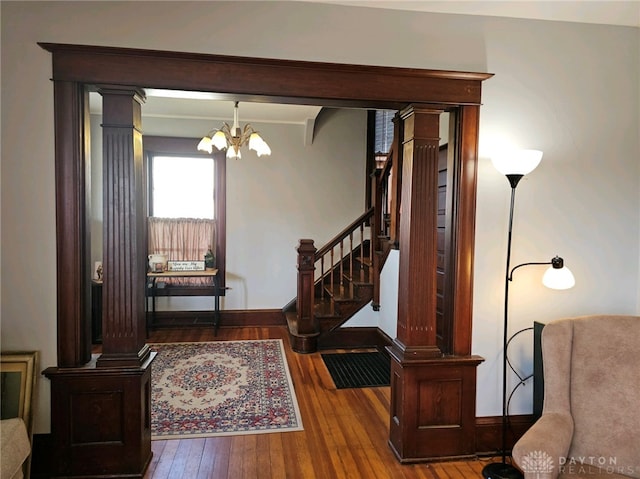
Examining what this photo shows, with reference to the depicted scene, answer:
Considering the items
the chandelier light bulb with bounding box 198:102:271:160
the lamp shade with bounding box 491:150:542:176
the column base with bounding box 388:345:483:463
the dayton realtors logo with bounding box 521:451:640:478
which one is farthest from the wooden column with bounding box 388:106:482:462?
the chandelier light bulb with bounding box 198:102:271:160

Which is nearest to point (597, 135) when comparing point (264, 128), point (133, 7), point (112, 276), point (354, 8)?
point (354, 8)

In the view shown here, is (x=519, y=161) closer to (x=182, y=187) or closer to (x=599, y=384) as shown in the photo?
(x=599, y=384)

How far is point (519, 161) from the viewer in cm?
222

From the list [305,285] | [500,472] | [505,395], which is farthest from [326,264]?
[500,472]

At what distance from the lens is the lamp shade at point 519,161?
2215mm

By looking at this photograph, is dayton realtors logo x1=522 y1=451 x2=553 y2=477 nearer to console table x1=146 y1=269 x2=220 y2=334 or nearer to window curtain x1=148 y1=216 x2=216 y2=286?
console table x1=146 y1=269 x2=220 y2=334

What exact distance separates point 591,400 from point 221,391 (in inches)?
105

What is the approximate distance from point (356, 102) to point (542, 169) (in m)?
1.28

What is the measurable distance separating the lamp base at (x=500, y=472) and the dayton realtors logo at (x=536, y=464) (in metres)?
0.82

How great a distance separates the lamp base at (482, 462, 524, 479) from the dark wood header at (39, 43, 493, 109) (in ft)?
7.16

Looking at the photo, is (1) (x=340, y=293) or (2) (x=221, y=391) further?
(1) (x=340, y=293)

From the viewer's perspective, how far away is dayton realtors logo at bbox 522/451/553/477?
159cm

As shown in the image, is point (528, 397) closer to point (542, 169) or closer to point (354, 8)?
point (542, 169)

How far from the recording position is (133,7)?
222 cm
